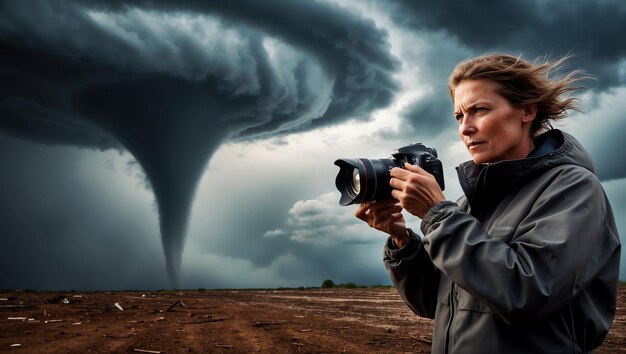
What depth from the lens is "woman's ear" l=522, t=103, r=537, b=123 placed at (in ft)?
7.87

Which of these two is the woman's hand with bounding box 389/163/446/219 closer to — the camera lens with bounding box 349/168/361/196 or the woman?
the woman

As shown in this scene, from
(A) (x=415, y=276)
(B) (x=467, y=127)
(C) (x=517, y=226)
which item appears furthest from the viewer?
(A) (x=415, y=276)

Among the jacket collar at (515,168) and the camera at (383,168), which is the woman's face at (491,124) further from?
the camera at (383,168)

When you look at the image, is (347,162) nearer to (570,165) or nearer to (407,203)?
(407,203)

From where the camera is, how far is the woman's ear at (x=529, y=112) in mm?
2398

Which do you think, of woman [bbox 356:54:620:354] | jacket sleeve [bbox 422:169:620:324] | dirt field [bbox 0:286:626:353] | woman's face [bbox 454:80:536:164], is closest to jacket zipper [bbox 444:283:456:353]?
→ woman [bbox 356:54:620:354]

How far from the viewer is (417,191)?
230 centimetres

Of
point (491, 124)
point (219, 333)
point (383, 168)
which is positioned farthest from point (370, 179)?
point (219, 333)

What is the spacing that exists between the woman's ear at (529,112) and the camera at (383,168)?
0.49 m

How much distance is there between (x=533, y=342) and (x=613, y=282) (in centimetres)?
48

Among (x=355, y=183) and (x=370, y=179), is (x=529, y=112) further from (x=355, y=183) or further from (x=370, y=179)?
(x=355, y=183)

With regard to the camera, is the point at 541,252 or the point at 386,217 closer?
the point at 541,252

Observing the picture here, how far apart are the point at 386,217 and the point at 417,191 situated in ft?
1.92

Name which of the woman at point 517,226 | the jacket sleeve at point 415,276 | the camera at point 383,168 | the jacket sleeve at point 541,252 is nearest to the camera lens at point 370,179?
the camera at point 383,168
